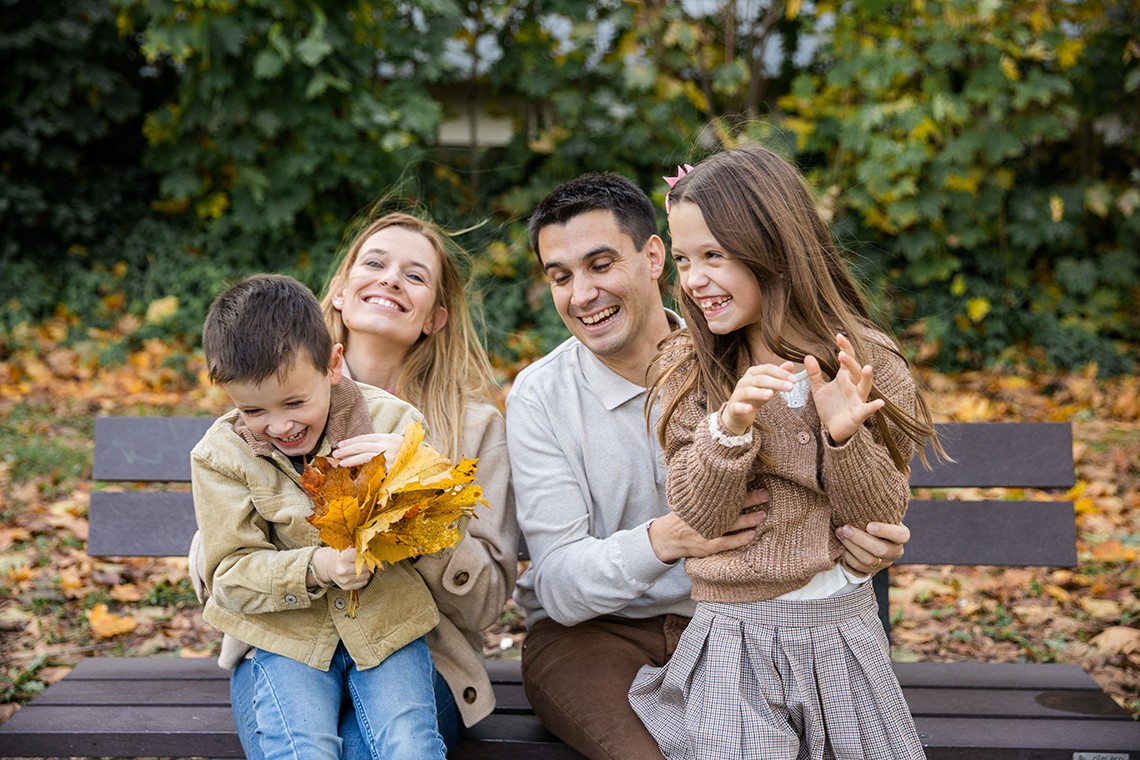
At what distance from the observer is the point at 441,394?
2.87 meters

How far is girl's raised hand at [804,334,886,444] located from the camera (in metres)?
2.03

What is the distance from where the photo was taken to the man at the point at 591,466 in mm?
2562

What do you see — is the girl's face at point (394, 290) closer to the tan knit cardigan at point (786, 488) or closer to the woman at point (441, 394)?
the woman at point (441, 394)

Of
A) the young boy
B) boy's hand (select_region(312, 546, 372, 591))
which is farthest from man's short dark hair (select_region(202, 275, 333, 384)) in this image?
boy's hand (select_region(312, 546, 372, 591))

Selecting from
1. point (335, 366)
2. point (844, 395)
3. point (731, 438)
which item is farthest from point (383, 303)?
point (844, 395)

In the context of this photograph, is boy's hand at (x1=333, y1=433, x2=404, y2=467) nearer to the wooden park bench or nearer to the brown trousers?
the brown trousers

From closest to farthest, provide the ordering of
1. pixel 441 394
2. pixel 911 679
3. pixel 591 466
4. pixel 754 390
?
pixel 754 390 → pixel 591 466 → pixel 441 394 → pixel 911 679

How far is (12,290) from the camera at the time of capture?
759 centimetres

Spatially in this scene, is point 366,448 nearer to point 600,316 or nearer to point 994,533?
point 600,316

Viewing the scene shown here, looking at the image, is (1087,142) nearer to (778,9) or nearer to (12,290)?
(778,9)

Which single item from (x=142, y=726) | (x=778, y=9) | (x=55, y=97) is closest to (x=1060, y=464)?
(x=142, y=726)

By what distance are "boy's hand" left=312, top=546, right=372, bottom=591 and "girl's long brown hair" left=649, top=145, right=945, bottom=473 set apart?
689 millimetres

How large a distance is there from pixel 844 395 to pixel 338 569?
3.46ft

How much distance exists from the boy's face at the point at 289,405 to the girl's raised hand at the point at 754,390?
2.85ft
